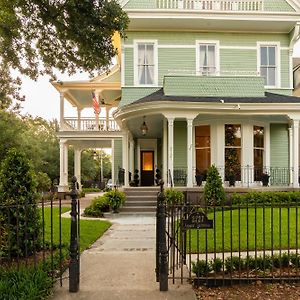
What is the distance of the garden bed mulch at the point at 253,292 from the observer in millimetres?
5164

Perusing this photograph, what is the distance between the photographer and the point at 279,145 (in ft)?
61.6

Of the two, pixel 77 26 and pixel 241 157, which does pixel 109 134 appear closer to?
pixel 241 157

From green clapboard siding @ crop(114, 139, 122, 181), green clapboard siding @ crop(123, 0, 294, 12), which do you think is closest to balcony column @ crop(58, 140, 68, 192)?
green clapboard siding @ crop(114, 139, 122, 181)

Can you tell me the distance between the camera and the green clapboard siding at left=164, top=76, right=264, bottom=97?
1717 centimetres

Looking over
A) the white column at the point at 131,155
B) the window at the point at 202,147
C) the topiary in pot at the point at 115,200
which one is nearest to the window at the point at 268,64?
the window at the point at 202,147

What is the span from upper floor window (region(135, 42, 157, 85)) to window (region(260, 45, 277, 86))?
5580 millimetres

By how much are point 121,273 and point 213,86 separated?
12.7 metres

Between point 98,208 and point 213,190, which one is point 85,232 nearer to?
point 98,208

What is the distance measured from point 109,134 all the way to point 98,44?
34.8ft

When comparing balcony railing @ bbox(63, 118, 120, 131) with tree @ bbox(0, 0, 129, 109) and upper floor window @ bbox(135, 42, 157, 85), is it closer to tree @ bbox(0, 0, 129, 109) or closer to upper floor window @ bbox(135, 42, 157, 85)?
upper floor window @ bbox(135, 42, 157, 85)

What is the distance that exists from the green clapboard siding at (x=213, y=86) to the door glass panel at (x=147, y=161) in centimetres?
604

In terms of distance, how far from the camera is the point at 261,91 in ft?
57.8

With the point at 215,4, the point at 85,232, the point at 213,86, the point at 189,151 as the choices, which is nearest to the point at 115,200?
the point at 189,151

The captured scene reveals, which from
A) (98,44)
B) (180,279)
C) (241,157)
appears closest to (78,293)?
(180,279)
